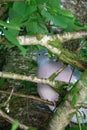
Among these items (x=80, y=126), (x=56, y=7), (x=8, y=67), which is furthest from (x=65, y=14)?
(x=8, y=67)

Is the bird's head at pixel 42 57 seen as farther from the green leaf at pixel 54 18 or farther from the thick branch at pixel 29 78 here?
the green leaf at pixel 54 18

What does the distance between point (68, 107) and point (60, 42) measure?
152mm

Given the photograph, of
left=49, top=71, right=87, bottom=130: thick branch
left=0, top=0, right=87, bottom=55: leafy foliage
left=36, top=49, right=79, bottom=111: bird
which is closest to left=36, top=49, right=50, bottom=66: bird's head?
left=36, top=49, right=79, bottom=111: bird

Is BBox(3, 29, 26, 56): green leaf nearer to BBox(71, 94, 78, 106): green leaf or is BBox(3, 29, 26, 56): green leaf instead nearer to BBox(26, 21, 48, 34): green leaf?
BBox(26, 21, 48, 34): green leaf

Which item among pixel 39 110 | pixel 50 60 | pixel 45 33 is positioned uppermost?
pixel 45 33

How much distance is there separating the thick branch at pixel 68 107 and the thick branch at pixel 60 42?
35mm

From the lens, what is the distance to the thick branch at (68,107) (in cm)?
69

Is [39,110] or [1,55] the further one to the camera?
[1,55]

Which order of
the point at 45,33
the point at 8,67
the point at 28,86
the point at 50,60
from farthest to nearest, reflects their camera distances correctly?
the point at 8,67
the point at 28,86
the point at 50,60
the point at 45,33

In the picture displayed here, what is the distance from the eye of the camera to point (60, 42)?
26.7 inches

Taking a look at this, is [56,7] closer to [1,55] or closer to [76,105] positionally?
[76,105]

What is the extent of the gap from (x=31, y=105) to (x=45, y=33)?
0.39 m

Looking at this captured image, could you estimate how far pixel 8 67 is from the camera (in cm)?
114

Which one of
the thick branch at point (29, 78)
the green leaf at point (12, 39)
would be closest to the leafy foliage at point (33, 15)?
the green leaf at point (12, 39)
